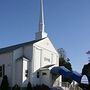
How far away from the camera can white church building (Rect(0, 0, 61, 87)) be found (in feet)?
123

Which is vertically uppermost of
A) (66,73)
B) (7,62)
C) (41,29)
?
(41,29)

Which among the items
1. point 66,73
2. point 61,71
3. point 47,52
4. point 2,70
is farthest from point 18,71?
point 66,73

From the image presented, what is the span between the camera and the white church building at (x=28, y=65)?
37.3 meters

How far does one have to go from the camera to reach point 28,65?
3828cm

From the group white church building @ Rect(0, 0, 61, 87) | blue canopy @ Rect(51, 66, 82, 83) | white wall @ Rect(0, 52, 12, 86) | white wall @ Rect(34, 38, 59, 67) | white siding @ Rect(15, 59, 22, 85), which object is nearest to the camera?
blue canopy @ Rect(51, 66, 82, 83)

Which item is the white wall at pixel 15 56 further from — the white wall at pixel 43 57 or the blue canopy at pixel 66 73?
the blue canopy at pixel 66 73

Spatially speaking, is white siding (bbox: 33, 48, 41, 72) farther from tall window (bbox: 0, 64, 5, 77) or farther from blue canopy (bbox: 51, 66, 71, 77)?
tall window (bbox: 0, 64, 5, 77)

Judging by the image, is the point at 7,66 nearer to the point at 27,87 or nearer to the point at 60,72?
the point at 27,87

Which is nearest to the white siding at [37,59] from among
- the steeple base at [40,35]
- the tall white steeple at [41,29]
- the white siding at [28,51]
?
the white siding at [28,51]

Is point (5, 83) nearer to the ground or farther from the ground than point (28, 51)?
nearer to the ground

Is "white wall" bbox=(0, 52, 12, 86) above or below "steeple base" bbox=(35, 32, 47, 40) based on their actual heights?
below

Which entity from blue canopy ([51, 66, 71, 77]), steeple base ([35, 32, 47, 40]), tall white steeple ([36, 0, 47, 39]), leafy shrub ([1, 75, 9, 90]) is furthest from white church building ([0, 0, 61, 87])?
tall white steeple ([36, 0, 47, 39])

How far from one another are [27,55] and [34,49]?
144 cm

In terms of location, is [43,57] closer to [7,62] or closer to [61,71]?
[61,71]
